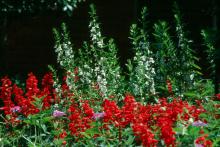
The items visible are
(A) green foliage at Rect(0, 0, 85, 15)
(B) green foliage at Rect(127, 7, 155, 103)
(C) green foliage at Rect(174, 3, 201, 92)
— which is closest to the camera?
(B) green foliage at Rect(127, 7, 155, 103)

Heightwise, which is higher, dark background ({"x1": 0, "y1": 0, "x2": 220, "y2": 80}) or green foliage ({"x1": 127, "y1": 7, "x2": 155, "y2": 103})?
dark background ({"x1": 0, "y1": 0, "x2": 220, "y2": 80})

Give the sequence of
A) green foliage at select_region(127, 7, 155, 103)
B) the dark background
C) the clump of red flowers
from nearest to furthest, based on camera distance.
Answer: the clump of red flowers → green foliage at select_region(127, 7, 155, 103) → the dark background

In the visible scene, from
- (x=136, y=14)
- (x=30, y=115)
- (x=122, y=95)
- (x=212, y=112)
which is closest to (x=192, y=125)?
(x=212, y=112)

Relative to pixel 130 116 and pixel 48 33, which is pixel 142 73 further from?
pixel 48 33

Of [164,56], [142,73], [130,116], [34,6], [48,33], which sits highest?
[34,6]

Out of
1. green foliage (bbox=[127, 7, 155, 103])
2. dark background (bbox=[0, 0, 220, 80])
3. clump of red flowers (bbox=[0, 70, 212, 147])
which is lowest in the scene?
clump of red flowers (bbox=[0, 70, 212, 147])

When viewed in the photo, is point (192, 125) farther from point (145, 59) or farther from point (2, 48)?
point (2, 48)

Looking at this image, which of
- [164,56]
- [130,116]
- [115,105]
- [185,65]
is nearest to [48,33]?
[164,56]

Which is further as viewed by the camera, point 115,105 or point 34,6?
point 34,6

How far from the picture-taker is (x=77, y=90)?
6.59 meters

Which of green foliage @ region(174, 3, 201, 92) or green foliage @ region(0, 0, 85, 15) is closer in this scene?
green foliage @ region(174, 3, 201, 92)

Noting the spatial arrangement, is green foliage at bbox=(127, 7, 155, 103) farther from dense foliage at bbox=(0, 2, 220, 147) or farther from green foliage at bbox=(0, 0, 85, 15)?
green foliage at bbox=(0, 0, 85, 15)

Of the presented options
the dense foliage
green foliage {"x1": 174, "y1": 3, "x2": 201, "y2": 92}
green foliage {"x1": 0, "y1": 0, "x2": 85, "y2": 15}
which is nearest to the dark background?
green foliage {"x1": 0, "y1": 0, "x2": 85, "y2": 15}

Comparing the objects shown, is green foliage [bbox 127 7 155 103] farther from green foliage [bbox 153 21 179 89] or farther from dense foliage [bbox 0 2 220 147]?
green foliage [bbox 153 21 179 89]
